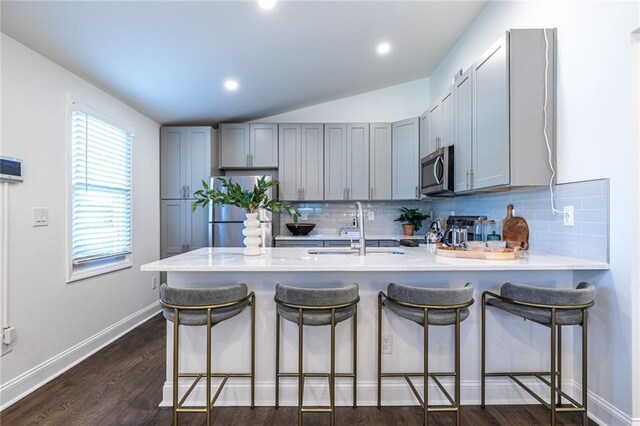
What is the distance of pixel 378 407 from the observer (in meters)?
1.95

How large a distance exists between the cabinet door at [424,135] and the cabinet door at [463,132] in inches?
31.1

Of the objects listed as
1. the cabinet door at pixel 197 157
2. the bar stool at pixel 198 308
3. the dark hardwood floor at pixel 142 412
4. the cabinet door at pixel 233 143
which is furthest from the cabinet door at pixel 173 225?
the bar stool at pixel 198 308

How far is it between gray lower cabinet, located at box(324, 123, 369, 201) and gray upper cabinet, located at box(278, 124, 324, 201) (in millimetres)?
106

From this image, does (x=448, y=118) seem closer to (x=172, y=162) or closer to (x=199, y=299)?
(x=199, y=299)

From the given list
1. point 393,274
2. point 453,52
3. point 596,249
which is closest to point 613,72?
point 596,249

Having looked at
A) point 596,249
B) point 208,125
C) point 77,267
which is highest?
point 208,125

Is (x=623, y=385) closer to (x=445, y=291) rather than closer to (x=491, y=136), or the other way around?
(x=445, y=291)

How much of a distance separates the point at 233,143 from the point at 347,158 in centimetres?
153

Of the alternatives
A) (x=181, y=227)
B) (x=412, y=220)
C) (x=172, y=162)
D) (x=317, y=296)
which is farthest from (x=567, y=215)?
(x=172, y=162)

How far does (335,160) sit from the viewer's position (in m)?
4.20

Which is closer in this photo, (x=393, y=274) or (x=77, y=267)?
(x=393, y=274)

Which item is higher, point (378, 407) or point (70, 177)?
point (70, 177)

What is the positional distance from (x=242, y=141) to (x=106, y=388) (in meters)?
3.00

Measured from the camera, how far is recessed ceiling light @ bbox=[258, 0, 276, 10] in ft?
6.84
